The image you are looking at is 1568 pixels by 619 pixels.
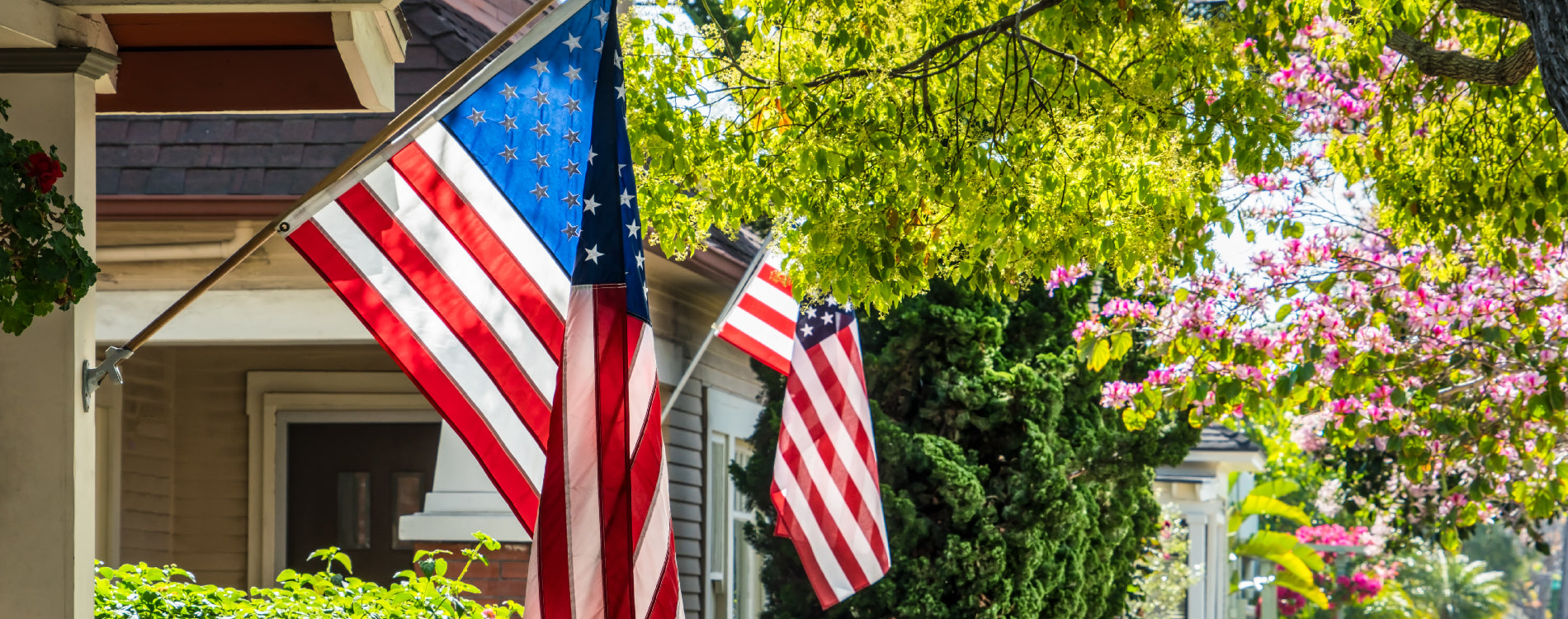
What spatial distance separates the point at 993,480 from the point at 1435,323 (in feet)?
10.7

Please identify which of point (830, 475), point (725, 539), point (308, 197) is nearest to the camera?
point (308, 197)

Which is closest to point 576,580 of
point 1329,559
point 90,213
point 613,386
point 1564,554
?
point 613,386

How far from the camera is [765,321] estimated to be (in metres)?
8.61

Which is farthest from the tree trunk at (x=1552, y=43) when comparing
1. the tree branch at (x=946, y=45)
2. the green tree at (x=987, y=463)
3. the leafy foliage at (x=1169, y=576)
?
the leafy foliage at (x=1169, y=576)

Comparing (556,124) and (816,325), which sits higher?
(556,124)

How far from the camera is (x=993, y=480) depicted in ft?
35.8

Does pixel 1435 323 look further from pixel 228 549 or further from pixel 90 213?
pixel 228 549

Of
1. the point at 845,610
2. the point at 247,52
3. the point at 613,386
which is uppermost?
the point at 247,52

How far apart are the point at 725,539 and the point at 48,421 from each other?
8.27 metres

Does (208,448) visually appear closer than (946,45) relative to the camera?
No

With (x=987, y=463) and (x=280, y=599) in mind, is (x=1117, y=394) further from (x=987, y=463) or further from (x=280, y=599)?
(x=280, y=599)

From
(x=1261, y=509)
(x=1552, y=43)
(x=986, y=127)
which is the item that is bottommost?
(x=1261, y=509)

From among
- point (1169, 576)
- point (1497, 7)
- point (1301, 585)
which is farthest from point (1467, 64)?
point (1301, 585)

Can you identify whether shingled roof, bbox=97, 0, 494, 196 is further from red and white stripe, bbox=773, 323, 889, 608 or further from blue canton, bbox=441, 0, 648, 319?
blue canton, bbox=441, 0, 648, 319
